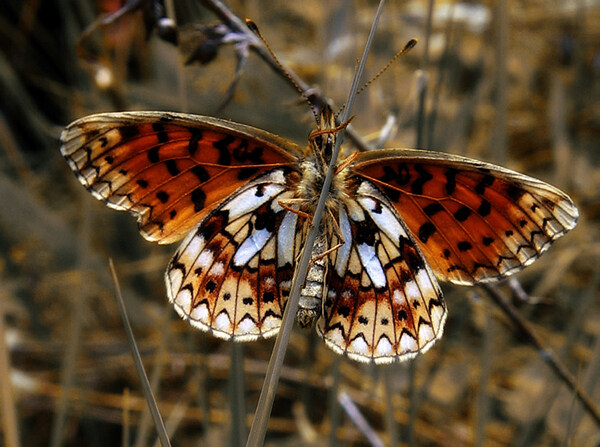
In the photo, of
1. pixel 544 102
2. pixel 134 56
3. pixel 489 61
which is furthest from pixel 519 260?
pixel 134 56

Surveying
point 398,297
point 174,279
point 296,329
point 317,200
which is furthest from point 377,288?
point 296,329

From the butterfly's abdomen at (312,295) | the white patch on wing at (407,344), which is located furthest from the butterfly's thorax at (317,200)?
the white patch on wing at (407,344)

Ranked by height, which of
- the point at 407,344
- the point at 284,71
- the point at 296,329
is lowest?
the point at 296,329

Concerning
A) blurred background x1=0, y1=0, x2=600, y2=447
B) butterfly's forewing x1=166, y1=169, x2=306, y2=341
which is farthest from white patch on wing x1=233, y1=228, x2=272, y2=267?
blurred background x1=0, y1=0, x2=600, y2=447

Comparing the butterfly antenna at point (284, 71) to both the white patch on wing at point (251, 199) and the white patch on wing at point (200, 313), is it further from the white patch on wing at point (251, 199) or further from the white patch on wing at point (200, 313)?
the white patch on wing at point (200, 313)

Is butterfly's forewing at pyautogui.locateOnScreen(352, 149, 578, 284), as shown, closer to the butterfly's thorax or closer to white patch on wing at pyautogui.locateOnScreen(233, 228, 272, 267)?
the butterfly's thorax

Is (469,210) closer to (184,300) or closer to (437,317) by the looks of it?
(437,317)

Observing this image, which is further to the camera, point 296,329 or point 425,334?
point 296,329
